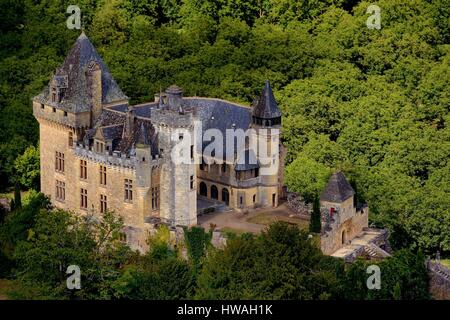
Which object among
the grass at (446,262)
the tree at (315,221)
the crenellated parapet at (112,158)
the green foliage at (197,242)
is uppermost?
the crenellated parapet at (112,158)

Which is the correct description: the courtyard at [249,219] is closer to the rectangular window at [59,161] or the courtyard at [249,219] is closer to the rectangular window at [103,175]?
the rectangular window at [103,175]

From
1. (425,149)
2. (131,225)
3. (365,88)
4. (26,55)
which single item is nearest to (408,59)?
(365,88)

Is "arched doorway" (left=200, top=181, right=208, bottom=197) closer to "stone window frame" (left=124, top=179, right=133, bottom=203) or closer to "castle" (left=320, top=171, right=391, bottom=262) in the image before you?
"stone window frame" (left=124, top=179, right=133, bottom=203)

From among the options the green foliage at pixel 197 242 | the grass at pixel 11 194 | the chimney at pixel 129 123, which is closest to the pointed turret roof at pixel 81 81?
the chimney at pixel 129 123

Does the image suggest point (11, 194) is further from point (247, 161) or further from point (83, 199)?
point (247, 161)

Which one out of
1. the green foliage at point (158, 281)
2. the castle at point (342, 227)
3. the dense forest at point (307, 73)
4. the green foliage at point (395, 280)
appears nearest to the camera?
the green foliage at point (158, 281)

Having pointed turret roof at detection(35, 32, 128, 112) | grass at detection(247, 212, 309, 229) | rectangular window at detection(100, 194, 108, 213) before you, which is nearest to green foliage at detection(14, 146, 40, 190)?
pointed turret roof at detection(35, 32, 128, 112)
